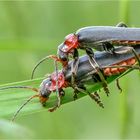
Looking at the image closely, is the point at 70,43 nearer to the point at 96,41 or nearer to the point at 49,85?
the point at 96,41

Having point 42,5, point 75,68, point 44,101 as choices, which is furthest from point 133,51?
point 42,5

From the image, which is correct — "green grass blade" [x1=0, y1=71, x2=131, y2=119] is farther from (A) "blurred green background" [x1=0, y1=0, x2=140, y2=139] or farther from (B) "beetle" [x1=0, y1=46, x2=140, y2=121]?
(A) "blurred green background" [x1=0, y1=0, x2=140, y2=139]

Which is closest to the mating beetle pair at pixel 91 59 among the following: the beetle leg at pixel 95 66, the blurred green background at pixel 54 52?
the beetle leg at pixel 95 66

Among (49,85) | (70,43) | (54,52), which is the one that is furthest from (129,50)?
(54,52)

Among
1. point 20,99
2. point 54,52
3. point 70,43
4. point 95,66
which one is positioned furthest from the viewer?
point 54,52

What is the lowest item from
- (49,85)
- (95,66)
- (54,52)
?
(54,52)

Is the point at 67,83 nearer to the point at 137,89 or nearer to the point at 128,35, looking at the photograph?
the point at 128,35
